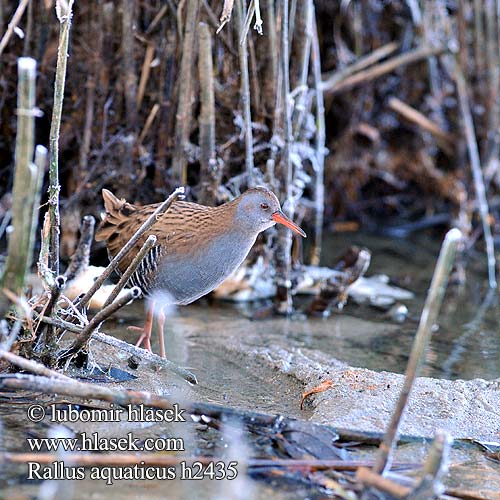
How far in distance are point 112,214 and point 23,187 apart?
1.75 metres

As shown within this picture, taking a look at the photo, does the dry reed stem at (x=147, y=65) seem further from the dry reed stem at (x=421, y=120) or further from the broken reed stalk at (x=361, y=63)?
the dry reed stem at (x=421, y=120)

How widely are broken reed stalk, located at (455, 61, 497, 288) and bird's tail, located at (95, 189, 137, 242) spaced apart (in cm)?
247

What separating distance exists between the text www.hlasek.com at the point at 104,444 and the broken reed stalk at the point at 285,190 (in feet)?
6.56

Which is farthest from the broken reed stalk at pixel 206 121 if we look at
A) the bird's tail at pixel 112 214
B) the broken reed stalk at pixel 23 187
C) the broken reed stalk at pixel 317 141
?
the broken reed stalk at pixel 23 187

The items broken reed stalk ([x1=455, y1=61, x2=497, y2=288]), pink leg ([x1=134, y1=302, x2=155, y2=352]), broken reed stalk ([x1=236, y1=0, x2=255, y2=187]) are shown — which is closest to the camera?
pink leg ([x1=134, y1=302, x2=155, y2=352])

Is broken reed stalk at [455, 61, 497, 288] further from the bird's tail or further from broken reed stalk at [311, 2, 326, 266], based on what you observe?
the bird's tail

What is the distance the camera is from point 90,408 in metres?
2.76

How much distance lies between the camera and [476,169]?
5758 millimetres

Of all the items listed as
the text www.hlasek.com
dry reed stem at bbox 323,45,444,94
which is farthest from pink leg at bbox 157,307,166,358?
dry reed stem at bbox 323,45,444,94

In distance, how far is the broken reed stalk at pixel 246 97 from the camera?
4.06 meters

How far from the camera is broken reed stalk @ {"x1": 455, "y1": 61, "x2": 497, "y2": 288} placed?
217 inches

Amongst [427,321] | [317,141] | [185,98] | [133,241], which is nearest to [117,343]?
[133,241]

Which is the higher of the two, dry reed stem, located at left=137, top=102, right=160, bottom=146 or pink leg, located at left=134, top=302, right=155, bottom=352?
dry reed stem, located at left=137, top=102, right=160, bottom=146

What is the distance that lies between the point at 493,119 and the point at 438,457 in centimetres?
469
